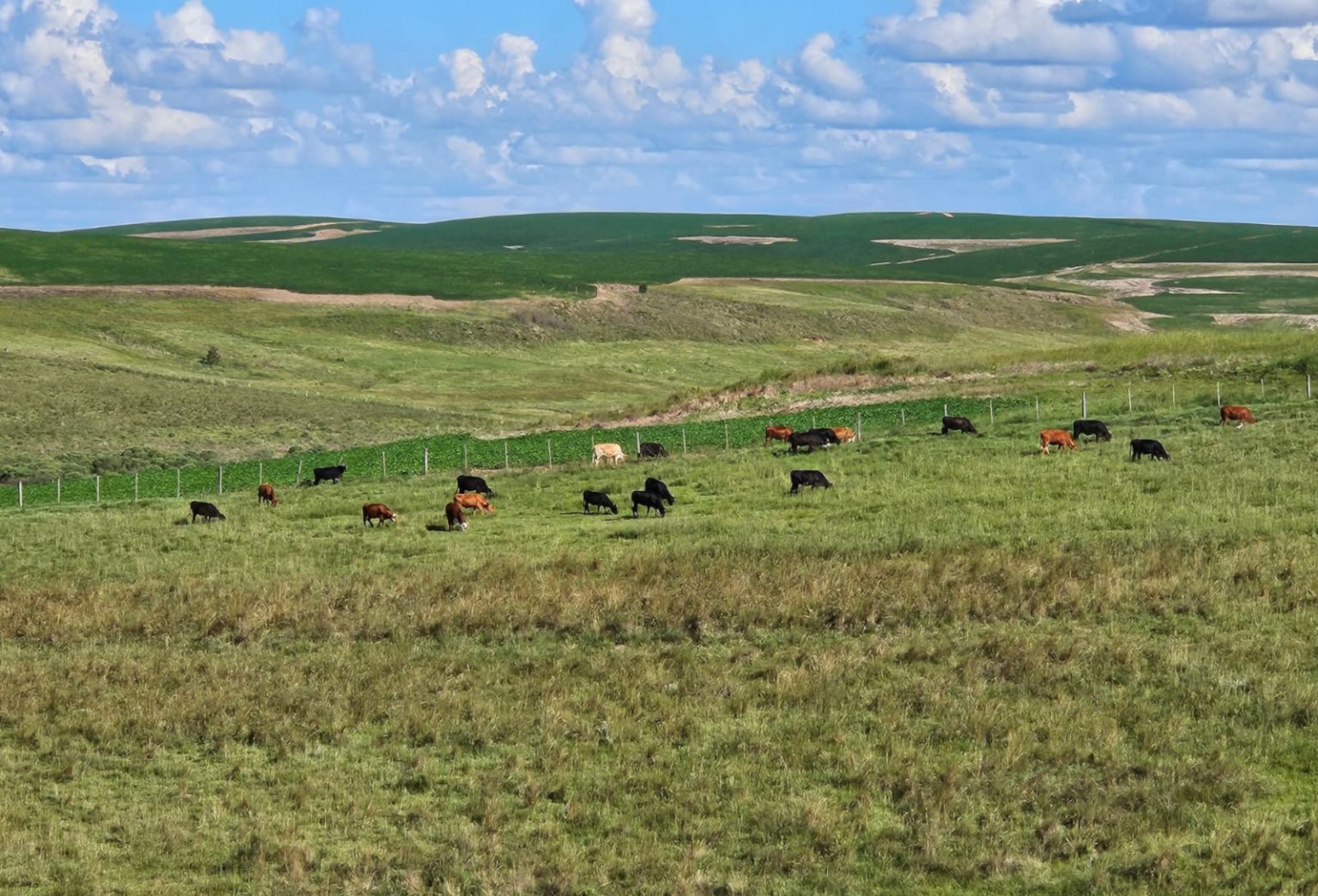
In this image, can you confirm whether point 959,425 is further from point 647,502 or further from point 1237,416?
point 647,502

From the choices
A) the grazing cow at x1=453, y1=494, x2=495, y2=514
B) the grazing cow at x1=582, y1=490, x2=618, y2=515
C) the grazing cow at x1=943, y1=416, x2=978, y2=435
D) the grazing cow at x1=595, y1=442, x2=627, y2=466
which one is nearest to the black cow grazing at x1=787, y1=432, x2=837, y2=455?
the grazing cow at x1=943, y1=416, x2=978, y2=435

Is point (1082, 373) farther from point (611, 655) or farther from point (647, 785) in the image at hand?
point (647, 785)

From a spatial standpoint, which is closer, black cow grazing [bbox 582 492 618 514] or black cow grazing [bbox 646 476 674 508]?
black cow grazing [bbox 582 492 618 514]

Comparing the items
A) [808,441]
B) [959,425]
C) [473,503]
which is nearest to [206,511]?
[473,503]

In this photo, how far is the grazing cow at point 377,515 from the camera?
113 feet

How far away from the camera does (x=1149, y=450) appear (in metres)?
37.7

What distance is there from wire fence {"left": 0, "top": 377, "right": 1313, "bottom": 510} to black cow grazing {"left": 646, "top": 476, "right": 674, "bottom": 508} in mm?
8539

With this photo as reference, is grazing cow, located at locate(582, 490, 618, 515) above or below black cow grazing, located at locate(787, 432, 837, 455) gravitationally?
below

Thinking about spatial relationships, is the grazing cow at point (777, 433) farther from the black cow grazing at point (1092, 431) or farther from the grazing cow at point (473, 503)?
the grazing cow at point (473, 503)

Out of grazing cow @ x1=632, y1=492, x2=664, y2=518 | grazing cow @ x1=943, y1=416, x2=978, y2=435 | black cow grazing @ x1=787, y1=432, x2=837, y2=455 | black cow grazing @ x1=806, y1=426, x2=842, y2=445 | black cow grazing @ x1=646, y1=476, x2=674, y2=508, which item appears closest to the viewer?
grazing cow @ x1=632, y1=492, x2=664, y2=518

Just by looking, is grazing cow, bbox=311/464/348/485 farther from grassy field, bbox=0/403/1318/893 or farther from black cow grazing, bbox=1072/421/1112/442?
black cow grazing, bbox=1072/421/1112/442

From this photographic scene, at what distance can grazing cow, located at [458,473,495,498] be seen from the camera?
3816 cm

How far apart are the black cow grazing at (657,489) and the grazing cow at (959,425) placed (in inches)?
457

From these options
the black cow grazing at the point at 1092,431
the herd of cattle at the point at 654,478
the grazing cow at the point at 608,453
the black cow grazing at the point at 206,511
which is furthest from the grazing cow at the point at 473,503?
the black cow grazing at the point at 1092,431
